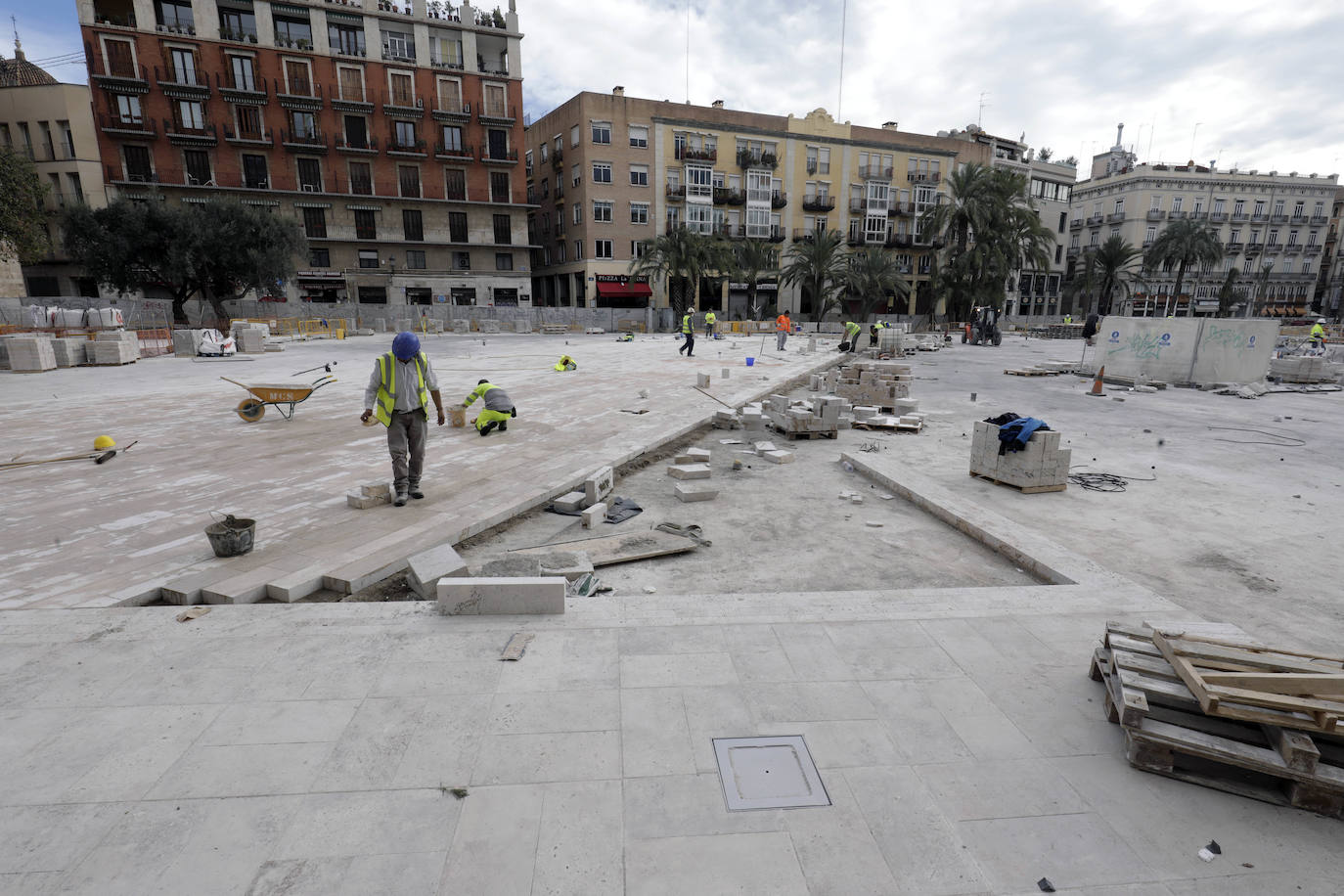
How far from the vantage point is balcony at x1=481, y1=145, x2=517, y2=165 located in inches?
1916

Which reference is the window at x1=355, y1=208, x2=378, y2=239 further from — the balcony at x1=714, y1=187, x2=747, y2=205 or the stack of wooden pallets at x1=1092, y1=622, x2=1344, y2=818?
the stack of wooden pallets at x1=1092, y1=622, x2=1344, y2=818

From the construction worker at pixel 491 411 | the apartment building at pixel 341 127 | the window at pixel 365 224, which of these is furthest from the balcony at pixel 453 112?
the construction worker at pixel 491 411

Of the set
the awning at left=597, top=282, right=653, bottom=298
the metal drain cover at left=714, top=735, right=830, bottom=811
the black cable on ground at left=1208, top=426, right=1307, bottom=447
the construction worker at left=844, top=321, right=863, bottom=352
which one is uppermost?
the awning at left=597, top=282, right=653, bottom=298

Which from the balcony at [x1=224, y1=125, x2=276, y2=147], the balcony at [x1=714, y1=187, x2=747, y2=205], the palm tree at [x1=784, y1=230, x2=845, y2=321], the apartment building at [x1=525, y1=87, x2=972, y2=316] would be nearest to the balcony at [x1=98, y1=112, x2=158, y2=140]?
the balcony at [x1=224, y1=125, x2=276, y2=147]

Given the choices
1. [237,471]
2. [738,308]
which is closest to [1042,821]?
[237,471]

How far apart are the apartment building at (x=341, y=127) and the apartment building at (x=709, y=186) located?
5089 mm

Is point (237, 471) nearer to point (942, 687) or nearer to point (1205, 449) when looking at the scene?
point (942, 687)

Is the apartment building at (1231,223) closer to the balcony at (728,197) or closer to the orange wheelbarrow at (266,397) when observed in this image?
the balcony at (728,197)

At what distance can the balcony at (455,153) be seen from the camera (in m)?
47.5

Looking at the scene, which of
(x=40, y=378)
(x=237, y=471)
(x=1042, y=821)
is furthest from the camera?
(x=40, y=378)

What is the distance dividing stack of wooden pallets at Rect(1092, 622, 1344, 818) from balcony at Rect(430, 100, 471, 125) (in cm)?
5442

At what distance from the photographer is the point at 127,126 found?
41.6 metres

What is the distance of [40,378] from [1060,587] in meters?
23.9

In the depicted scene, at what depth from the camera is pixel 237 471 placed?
27.2ft
